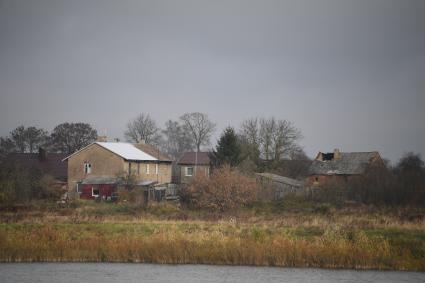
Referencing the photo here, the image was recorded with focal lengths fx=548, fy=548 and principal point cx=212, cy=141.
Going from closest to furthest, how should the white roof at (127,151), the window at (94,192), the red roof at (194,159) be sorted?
the window at (94,192) < the white roof at (127,151) < the red roof at (194,159)

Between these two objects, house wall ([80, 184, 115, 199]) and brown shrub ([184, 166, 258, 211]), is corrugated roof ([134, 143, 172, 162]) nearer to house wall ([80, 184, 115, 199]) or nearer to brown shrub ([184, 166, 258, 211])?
house wall ([80, 184, 115, 199])

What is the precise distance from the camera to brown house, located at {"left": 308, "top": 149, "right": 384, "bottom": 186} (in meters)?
72.8

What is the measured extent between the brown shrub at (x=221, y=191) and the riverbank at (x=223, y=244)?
9810mm

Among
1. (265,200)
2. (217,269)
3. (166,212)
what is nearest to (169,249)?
(217,269)

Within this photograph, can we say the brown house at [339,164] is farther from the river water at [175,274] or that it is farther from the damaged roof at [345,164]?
the river water at [175,274]

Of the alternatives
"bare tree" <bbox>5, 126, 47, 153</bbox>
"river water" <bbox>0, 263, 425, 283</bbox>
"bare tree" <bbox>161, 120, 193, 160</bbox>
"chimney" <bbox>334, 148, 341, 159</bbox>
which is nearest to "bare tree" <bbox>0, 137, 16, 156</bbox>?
"bare tree" <bbox>5, 126, 47, 153</bbox>

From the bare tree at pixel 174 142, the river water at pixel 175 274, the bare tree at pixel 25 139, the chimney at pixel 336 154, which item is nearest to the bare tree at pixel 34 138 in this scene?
the bare tree at pixel 25 139

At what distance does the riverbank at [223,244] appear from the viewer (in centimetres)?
2736

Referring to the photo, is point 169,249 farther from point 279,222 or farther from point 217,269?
point 279,222

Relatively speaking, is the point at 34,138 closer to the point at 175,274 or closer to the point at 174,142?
the point at 174,142

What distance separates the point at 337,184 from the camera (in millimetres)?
52250

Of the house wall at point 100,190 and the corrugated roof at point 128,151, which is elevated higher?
the corrugated roof at point 128,151

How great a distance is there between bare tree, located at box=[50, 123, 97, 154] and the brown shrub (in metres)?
49.7

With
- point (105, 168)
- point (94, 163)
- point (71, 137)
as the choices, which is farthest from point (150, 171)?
point (71, 137)
